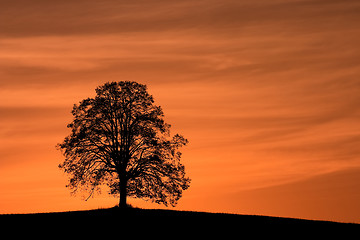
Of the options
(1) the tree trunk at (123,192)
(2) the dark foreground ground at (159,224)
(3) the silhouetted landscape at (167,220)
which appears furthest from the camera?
(1) the tree trunk at (123,192)

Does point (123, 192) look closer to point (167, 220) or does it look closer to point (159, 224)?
point (167, 220)

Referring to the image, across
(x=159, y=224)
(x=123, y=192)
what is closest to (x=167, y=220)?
(x=159, y=224)

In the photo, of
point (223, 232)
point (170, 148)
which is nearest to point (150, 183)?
point (170, 148)

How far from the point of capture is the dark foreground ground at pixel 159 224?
48.9 meters

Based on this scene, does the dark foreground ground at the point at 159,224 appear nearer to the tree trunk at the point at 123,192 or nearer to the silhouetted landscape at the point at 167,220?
the silhouetted landscape at the point at 167,220

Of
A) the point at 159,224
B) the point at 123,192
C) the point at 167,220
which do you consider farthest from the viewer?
the point at 123,192

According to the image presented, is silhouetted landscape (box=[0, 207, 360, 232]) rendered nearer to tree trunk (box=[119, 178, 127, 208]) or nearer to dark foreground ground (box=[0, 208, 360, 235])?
dark foreground ground (box=[0, 208, 360, 235])

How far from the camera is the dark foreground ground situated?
160ft

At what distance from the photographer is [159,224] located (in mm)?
51562

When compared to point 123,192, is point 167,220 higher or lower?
lower

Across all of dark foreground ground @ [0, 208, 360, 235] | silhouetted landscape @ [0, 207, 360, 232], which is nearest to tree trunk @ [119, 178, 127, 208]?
silhouetted landscape @ [0, 207, 360, 232]

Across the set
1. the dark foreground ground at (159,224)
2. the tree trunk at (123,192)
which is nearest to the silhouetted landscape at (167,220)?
the dark foreground ground at (159,224)

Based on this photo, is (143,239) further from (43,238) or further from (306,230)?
(306,230)

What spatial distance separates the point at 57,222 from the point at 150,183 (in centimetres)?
1243
